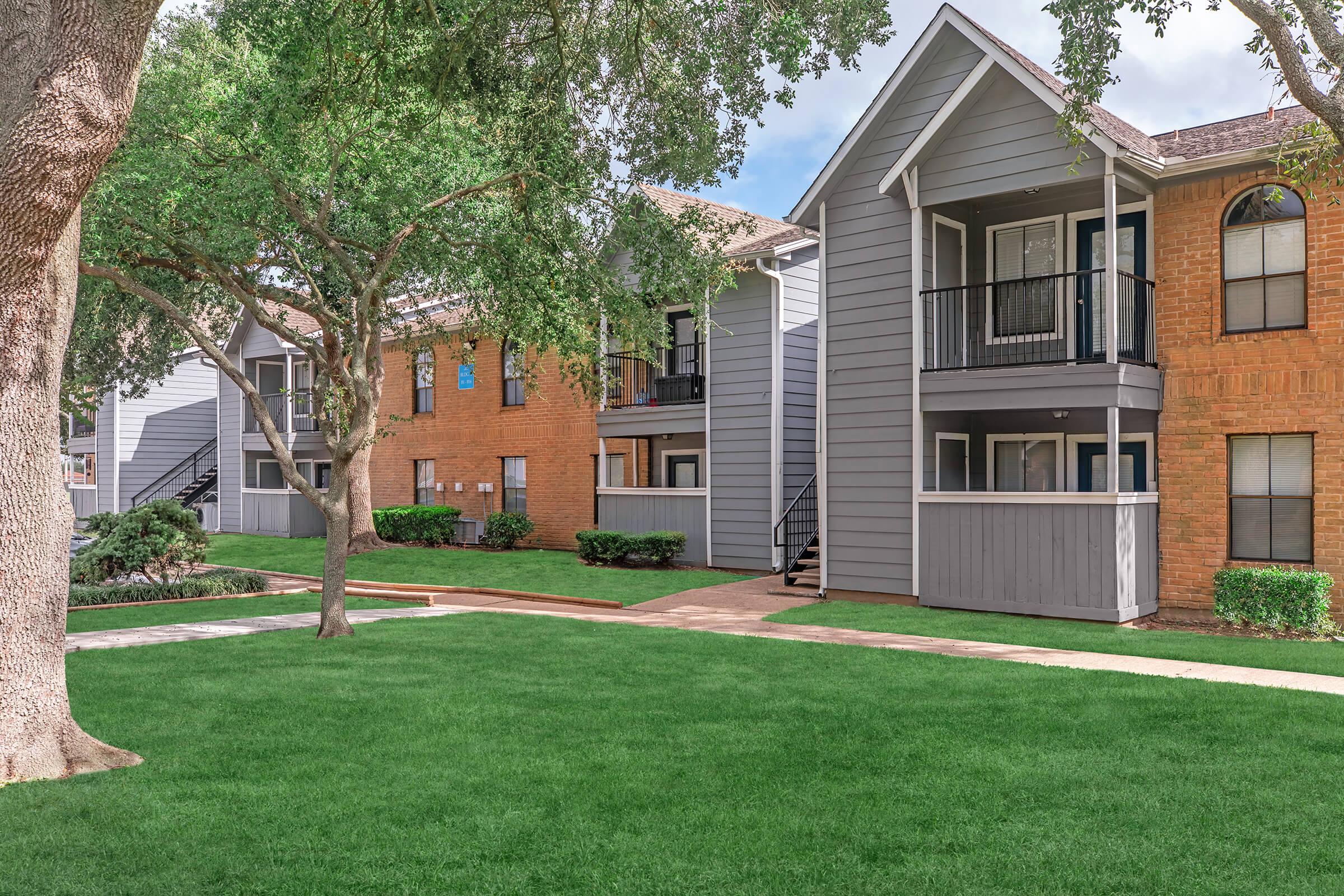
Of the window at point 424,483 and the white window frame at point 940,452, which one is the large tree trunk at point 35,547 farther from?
the window at point 424,483

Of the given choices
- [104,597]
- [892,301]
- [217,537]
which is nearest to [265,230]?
[104,597]

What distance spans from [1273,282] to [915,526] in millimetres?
5592

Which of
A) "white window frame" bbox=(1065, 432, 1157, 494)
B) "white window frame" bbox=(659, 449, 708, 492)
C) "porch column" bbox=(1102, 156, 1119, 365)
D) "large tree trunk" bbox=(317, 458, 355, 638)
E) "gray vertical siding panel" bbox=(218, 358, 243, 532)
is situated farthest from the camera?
"gray vertical siding panel" bbox=(218, 358, 243, 532)

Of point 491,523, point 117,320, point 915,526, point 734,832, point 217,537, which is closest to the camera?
point 734,832

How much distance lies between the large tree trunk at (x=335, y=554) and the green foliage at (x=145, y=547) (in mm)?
6874

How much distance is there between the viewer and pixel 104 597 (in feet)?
54.0

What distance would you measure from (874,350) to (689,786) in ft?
33.9

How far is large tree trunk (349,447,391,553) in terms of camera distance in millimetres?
25141

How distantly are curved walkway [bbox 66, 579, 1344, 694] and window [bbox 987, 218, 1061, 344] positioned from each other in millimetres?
5304

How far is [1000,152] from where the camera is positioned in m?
14.3

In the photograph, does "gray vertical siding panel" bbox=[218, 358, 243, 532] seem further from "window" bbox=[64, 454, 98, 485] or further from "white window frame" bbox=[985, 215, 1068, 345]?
"white window frame" bbox=[985, 215, 1068, 345]

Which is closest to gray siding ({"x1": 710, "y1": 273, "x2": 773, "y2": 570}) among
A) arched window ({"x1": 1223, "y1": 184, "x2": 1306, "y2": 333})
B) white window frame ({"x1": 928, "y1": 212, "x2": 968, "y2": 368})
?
white window frame ({"x1": 928, "y1": 212, "x2": 968, "y2": 368})

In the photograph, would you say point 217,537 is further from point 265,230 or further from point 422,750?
point 422,750

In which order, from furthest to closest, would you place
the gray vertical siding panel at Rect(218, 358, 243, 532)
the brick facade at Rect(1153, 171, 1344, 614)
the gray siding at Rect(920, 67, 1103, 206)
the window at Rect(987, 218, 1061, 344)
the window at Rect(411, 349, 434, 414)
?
the gray vertical siding panel at Rect(218, 358, 243, 532), the window at Rect(411, 349, 434, 414), the window at Rect(987, 218, 1061, 344), the gray siding at Rect(920, 67, 1103, 206), the brick facade at Rect(1153, 171, 1344, 614)
